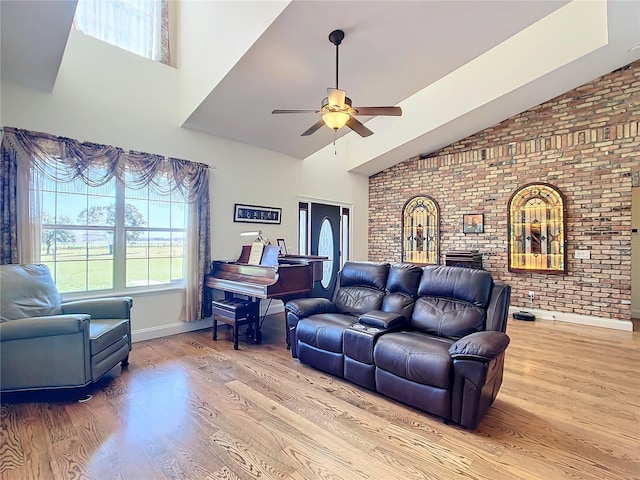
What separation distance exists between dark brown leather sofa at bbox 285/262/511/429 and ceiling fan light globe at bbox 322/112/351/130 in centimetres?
156

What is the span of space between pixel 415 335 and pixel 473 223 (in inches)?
163

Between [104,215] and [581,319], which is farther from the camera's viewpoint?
[581,319]

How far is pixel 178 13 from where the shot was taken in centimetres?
445

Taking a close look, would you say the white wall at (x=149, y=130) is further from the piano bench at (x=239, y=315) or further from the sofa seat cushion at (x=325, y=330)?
the sofa seat cushion at (x=325, y=330)

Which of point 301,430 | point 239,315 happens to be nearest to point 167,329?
point 239,315

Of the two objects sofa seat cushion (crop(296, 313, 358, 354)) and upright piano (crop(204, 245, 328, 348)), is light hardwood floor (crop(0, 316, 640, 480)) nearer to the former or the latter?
sofa seat cushion (crop(296, 313, 358, 354))

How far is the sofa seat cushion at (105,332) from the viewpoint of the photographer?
2617mm

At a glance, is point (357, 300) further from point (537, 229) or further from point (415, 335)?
point (537, 229)

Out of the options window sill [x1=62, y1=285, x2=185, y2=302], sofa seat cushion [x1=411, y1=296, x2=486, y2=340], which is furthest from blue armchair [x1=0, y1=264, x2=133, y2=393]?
sofa seat cushion [x1=411, y1=296, x2=486, y2=340]

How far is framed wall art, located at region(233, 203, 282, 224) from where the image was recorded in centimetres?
491

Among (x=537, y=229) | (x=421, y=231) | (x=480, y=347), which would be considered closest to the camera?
(x=480, y=347)

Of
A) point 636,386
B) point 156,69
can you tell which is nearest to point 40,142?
point 156,69

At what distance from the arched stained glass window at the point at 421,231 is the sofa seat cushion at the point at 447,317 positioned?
383 cm

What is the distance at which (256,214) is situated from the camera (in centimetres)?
517
